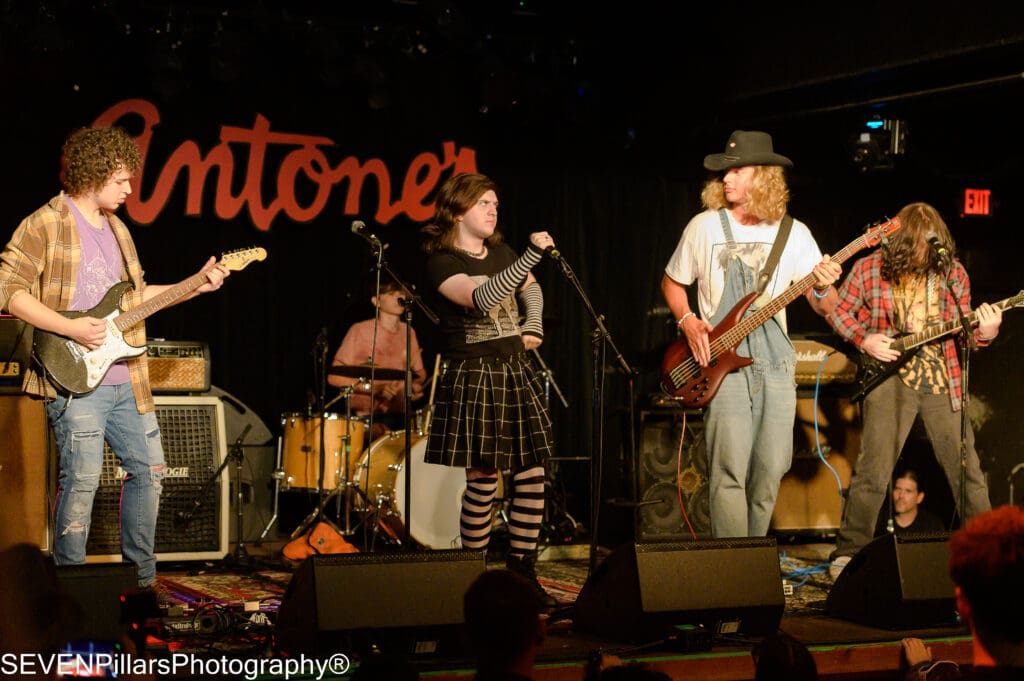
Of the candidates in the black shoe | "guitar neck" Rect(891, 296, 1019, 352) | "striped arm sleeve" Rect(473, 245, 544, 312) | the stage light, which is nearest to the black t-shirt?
→ "striped arm sleeve" Rect(473, 245, 544, 312)

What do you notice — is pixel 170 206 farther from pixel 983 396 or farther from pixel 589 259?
pixel 983 396

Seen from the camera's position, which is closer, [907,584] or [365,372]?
[907,584]

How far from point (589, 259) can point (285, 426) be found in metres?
3.16

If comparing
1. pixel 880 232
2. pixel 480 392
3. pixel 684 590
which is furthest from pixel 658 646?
pixel 880 232

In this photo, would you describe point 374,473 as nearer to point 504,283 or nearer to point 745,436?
point 504,283

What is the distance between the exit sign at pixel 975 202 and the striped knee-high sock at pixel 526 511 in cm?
532

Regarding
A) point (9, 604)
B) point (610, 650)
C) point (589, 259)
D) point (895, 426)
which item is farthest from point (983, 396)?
point (9, 604)

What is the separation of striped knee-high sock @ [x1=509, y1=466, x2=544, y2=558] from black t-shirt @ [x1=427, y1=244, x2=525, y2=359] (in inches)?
23.9

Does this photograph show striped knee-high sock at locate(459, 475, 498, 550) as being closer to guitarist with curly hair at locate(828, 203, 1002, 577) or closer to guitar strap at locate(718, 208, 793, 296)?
guitar strap at locate(718, 208, 793, 296)

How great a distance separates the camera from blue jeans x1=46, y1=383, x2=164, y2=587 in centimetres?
499

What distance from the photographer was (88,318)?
16.7 feet

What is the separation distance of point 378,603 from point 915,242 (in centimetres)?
404

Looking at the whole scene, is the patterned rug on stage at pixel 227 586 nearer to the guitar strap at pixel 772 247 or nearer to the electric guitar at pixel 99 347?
the electric guitar at pixel 99 347

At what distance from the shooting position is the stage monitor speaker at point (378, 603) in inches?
165
